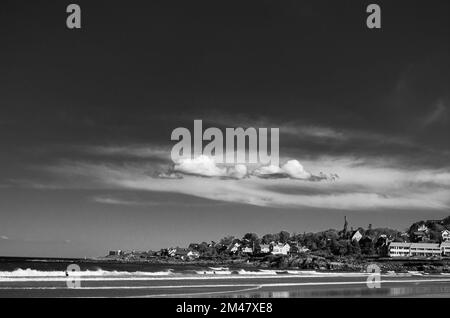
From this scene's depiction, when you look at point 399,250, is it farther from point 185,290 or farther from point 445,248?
point 185,290

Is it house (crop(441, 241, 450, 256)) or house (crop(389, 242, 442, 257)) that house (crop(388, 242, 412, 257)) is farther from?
house (crop(441, 241, 450, 256))

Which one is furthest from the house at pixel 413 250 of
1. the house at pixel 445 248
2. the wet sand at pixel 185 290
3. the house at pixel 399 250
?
the wet sand at pixel 185 290

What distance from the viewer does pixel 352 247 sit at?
182 m

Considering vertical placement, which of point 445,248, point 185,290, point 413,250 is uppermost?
point 185,290

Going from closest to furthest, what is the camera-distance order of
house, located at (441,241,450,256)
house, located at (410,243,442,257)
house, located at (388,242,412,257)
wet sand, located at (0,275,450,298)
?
1. wet sand, located at (0,275,450,298)
2. house, located at (388,242,412,257)
3. house, located at (410,243,442,257)
4. house, located at (441,241,450,256)

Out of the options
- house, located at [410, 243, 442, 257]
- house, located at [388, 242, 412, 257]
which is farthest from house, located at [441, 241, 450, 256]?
house, located at [388, 242, 412, 257]

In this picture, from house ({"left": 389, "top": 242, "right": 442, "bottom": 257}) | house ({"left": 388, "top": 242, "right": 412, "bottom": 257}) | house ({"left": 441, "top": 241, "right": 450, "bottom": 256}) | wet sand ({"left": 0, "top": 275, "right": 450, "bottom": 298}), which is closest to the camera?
wet sand ({"left": 0, "top": 275, "right": 450, "bottom": 298})

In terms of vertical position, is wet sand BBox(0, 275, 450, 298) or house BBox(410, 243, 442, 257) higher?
wet sand BBox(0, 275, 450, 298)

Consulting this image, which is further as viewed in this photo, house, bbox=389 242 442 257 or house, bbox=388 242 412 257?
house, bbox=389 242 442 257

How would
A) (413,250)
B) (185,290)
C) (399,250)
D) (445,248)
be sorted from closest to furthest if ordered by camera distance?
(185,290) → (413,250) → (399,250) → (445,248)

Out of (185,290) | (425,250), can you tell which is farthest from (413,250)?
(185,290)
